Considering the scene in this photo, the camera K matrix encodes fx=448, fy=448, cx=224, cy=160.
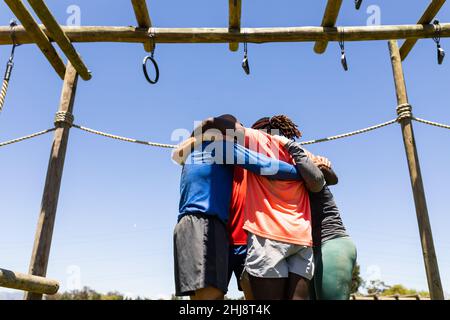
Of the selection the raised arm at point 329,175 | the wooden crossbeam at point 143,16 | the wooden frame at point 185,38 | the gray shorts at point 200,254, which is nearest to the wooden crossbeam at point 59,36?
the wooden frame at point 185,38

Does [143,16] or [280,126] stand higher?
[143,16]

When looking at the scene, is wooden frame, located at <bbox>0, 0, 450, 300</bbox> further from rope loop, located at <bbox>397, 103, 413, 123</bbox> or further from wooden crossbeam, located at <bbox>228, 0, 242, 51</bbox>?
rope loop, located at <bbox>397, 103, 413, 123</bbox>

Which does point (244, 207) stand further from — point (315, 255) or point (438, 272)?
point (438, 272)

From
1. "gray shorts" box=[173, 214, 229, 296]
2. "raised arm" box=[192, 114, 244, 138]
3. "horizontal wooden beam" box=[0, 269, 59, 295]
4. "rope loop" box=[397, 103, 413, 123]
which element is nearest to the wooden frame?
"rope loop" box=[397, 103, 413, 123]

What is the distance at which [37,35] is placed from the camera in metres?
3.58

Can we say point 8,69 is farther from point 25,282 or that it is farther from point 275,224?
point 275,224

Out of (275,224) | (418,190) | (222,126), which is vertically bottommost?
(275,224)

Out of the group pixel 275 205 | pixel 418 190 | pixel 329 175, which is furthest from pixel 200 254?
pixel 418 190

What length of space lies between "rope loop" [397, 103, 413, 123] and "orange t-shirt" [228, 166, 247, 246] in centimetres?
237

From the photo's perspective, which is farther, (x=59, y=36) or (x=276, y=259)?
(x=59, y=36)

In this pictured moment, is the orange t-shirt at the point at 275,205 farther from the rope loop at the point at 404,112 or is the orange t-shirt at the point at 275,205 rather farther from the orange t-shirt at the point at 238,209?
the rope loop at the point at 404,112

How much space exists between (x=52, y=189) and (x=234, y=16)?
2097mm
